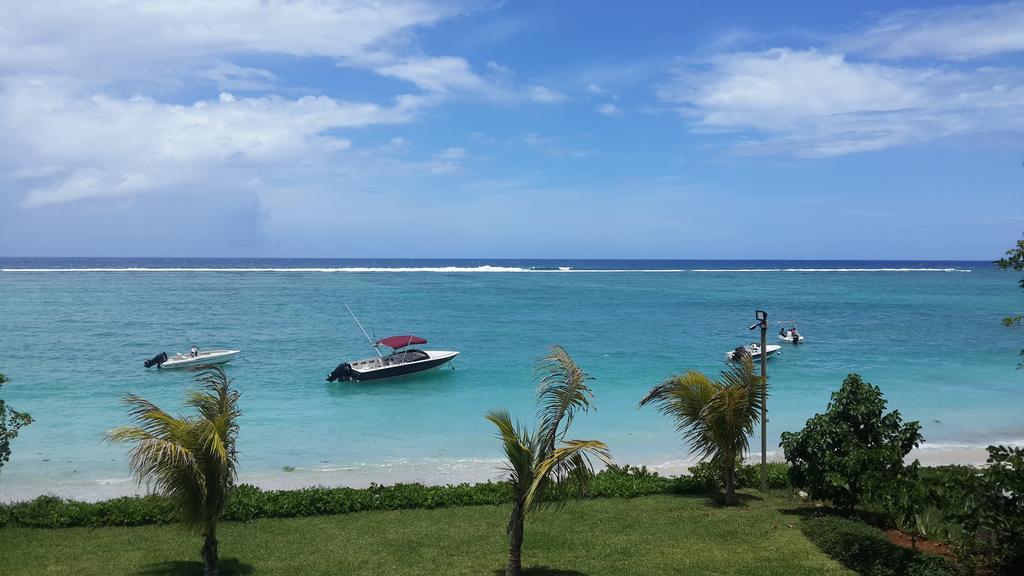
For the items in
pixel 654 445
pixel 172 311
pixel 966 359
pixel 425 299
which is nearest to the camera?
pixel 654 445

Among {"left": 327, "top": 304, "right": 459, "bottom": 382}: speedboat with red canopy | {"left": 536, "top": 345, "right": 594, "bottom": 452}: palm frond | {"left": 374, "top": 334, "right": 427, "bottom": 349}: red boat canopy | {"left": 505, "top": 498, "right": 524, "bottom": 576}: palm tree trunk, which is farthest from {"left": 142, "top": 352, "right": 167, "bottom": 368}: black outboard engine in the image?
{"left": 536, "top": 345, "right": 594, "bottom": 452}: palm frond

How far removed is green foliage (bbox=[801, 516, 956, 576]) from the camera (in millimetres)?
8945

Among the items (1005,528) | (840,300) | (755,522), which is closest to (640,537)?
(755,522)

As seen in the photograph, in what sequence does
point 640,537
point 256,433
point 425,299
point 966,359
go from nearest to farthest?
point 640,537 → point 256,433 → point 966,359 → point 425,299

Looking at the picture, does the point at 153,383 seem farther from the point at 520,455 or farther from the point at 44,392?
the point at 520,455

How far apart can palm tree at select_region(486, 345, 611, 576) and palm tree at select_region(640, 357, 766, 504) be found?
4.24 m

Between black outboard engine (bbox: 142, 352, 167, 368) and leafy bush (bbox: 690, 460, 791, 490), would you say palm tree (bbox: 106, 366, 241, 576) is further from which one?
black outboard engine (bbox: 142, 352, 167, 368)

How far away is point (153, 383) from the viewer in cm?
2931

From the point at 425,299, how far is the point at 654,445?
51302 millimetres

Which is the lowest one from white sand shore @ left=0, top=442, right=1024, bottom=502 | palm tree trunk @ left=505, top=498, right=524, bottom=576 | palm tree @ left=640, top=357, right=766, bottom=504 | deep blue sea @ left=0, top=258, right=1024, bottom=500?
white sand shore @ left=0, top=442, right=1024, bottom=502

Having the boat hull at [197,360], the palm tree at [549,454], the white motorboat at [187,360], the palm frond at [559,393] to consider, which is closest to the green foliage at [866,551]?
the palm tree at [549,454]

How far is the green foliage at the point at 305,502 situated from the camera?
12.0m

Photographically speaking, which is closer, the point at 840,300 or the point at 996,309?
the point at 996,309

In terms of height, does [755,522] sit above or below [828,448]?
below
